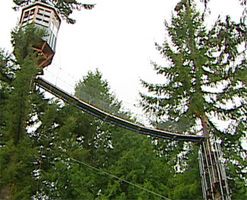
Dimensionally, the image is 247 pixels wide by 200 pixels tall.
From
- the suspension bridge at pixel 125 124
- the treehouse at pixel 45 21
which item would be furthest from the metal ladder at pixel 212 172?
the treehouse at pixel 45 21

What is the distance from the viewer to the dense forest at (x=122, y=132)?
9.81 meters

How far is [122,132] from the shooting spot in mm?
13609

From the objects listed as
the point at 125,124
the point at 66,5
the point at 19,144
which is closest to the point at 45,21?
the point at 66,5

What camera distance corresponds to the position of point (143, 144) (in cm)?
1302

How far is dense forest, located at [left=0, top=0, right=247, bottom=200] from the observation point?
9812 millimetres

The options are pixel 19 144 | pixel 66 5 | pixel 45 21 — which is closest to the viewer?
pixel 19 144

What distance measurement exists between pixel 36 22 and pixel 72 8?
1578mm

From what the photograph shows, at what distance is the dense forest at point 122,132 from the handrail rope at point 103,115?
1.04 ft

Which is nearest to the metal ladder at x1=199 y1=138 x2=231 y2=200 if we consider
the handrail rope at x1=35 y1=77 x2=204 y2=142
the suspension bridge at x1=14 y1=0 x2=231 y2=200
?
the suspension bridge at x1=14 y1=0 x2=231 y2=200

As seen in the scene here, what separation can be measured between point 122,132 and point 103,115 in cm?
333

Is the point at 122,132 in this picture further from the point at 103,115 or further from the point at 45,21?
the point at 45,21

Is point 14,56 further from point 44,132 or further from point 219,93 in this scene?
point 219,93

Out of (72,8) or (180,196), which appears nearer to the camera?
(180,196)

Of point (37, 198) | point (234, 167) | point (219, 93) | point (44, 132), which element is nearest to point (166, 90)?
point (219, 93)
